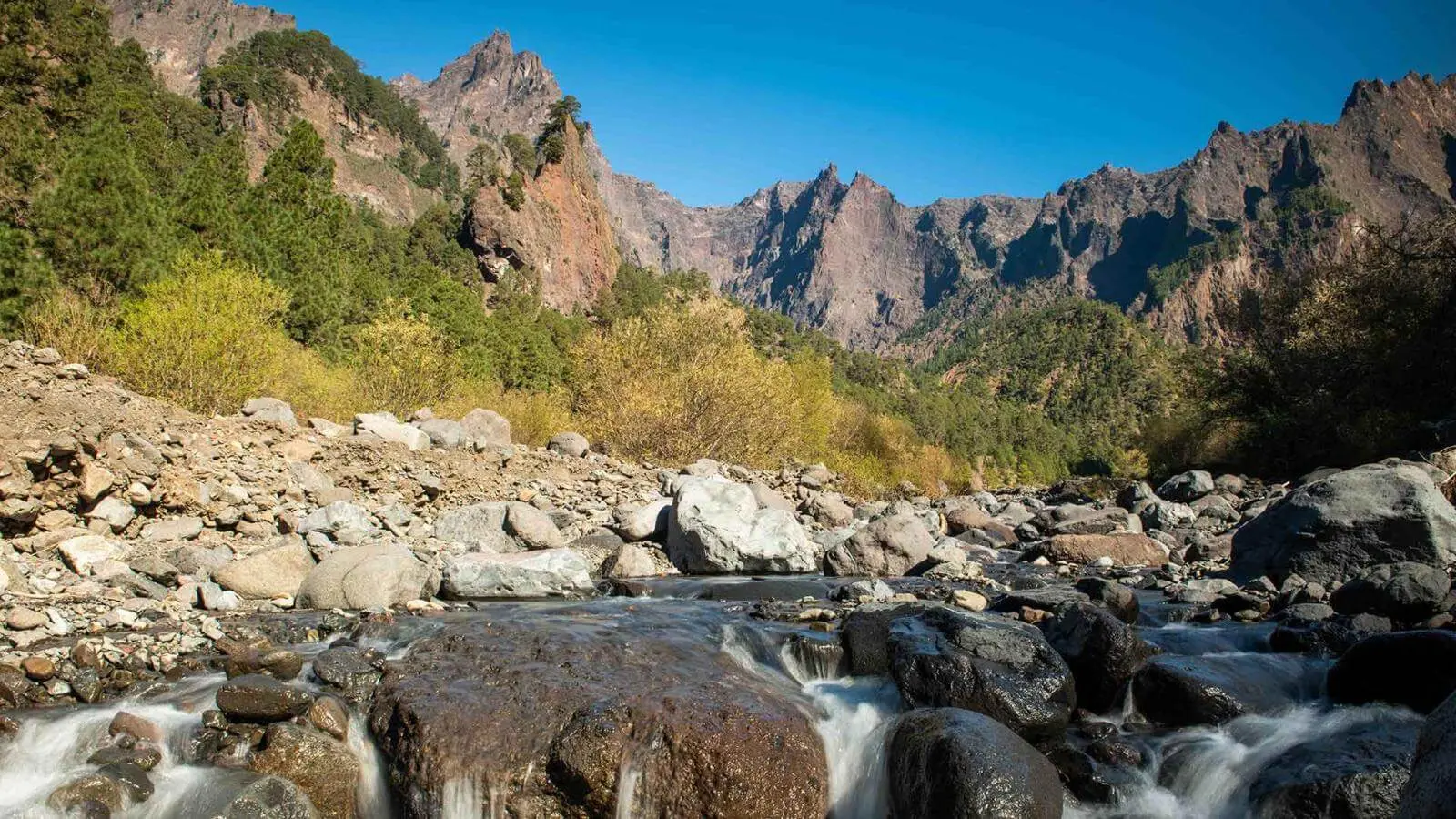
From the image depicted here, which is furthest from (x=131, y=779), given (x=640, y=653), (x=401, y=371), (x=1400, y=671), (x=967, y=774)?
(x=401, y=371)

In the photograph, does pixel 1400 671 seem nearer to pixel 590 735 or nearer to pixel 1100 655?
pixel 1100 655

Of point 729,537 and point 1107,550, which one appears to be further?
point 1107,550

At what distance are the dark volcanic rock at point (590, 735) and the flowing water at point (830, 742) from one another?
0.41 feet

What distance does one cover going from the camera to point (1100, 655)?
25.3ft

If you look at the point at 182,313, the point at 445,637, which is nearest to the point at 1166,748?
the point at 445,637

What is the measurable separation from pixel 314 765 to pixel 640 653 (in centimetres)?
314

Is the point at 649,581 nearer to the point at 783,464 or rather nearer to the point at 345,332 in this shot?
the point at 783,464

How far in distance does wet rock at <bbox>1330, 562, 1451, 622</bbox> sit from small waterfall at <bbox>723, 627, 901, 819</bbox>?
6.76m

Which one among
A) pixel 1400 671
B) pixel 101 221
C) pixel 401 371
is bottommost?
pixel 1400 671

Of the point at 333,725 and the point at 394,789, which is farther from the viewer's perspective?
the point at 333,725

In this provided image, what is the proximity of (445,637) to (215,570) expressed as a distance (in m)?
4.49

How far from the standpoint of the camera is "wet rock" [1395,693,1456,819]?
9.68ft

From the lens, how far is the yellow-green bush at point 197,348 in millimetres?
17906

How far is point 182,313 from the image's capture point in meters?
18.8
